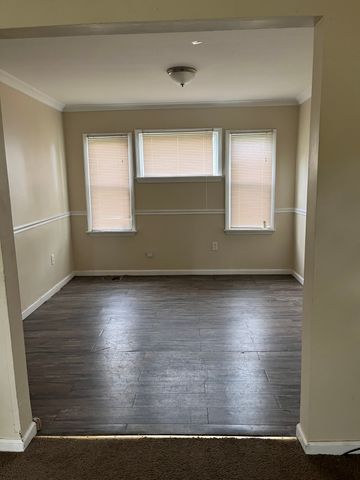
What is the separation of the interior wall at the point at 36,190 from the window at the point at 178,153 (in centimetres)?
116

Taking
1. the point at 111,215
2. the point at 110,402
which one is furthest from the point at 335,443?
the point at 111,215

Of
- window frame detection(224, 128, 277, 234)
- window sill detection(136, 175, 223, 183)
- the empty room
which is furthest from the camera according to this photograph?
window sill detection(136, 175, 223, 183)

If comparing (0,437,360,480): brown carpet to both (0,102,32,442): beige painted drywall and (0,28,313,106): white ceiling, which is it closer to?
(0,102,32,442): beige painted drywall

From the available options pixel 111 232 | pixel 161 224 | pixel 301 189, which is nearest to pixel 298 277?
pixel 301 189

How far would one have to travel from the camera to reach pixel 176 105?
4.86 meters

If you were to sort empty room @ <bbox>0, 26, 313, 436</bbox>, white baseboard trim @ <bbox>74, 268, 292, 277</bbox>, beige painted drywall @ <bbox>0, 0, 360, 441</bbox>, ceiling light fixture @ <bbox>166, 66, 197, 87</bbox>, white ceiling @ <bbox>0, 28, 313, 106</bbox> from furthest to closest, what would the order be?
1. white baseboard trim @ <bbox>74, 268, 292, 277</bbox>
2. ceiling light fixture @ <bbox>166, 66, 197, 87</bbox>
3. white ceiling @ <bbox>0, 28, 313, 106</bbox>
4. empty room @ <bbox>0, 26, 313, 436</bbox>
5. beige painted drywall @ <bbox>0, 0, 360, 441</bbox>

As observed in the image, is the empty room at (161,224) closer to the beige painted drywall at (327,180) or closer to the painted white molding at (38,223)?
the painted white molding at (38,223)

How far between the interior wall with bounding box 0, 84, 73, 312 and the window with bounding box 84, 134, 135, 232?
0.37 meters

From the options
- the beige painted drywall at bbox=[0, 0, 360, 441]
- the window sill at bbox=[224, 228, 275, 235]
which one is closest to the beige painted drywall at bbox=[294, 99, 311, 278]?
the window sill at bbox=[224, 228, 275, 235]

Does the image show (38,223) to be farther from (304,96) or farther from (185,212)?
(304,96)

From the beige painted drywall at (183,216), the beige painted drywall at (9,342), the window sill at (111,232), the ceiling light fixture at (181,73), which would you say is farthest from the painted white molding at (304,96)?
the beige painted drywall at (9,342)

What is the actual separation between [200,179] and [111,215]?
1434 mm

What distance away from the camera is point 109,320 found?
3656 mm

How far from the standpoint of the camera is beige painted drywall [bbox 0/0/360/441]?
4.85 ft
